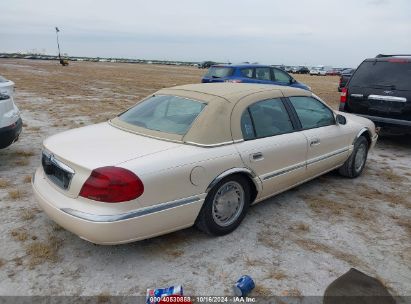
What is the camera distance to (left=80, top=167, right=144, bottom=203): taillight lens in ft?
9.41

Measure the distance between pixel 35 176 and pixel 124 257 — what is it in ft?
4.27

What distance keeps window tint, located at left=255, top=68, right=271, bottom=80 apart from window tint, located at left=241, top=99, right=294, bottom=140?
768cm

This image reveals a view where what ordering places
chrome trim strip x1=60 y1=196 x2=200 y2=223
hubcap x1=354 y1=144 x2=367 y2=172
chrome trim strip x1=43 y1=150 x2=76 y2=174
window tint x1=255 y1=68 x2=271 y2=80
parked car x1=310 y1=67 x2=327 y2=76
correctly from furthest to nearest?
parked car x1=310 y1=67 x2=327 y2=76 < window tint x1=255 y1=68 x2=271 y2=80 < hubcap x1=354 y1=144 x2=367 y2=172 < chrome trim strip x1=43 y1=150 x2=76 y2=174 < chrome trim strip x1=60 y1=196 x2=200 y2=223

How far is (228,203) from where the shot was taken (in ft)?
12.1

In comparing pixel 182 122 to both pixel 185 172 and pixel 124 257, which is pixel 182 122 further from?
pixel 124 257

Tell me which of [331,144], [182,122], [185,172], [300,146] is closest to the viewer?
[185,172]

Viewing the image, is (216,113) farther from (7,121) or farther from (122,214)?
(7,121)

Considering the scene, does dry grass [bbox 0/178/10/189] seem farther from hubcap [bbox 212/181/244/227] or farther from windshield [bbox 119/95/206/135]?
hubcap [bbox 212/181/244/227]

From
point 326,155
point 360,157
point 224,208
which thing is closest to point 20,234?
point 224,208

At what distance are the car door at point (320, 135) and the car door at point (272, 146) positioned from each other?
0.19 meters

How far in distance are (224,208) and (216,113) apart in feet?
3.12

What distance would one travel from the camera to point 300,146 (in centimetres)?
432

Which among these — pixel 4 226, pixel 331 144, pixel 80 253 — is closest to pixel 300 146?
pixel 331 144

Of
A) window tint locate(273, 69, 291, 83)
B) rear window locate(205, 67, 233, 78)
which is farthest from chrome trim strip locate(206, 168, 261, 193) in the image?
window tint locate(273, 69, 291, 83)
